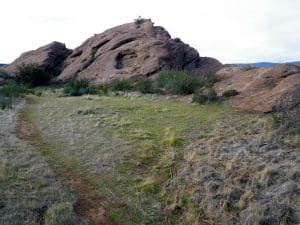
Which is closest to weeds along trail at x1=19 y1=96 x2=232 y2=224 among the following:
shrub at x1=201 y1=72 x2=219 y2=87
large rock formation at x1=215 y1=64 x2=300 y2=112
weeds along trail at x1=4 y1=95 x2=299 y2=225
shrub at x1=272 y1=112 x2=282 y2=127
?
weeds along trail at x1=4 y1=95 x2=299 y2=225

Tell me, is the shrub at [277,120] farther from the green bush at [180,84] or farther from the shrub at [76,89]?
the shrub at [76,89]

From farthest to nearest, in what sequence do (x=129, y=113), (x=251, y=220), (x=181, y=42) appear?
(x=181, y=42) → (x=129, y=113) → (x=251, y=220)

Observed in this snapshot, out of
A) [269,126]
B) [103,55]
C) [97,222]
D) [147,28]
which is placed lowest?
[97,222]

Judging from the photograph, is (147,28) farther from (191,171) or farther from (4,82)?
(191,171)

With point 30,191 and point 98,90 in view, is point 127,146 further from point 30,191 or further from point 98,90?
point 98,90

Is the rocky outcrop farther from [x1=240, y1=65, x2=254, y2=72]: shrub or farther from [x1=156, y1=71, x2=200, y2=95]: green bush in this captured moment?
[x1=240, y1=65, x2=254, y2=72]: shrub

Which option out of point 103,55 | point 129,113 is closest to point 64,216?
point 129,113

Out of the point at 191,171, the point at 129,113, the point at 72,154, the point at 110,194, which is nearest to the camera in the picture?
the point at 110,194

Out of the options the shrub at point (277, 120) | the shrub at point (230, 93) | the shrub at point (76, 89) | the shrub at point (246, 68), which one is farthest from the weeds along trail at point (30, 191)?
the shrub at point (76, 89)

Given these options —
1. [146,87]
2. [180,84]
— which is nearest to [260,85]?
[180,84]

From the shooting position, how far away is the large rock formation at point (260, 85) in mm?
12492

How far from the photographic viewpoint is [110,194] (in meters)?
7.44

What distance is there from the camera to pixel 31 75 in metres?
28.6

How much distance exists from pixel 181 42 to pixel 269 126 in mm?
18199
